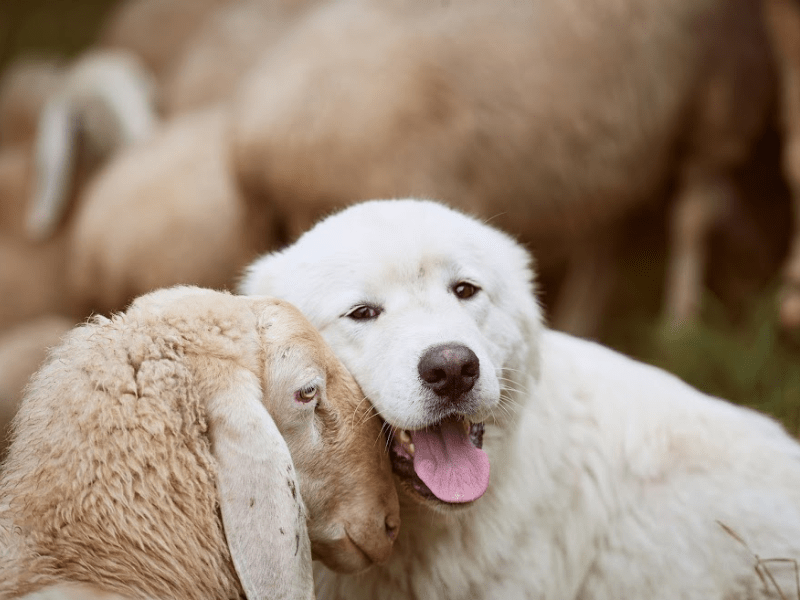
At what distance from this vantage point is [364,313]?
301cm

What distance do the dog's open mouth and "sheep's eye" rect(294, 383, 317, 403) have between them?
0.32 m

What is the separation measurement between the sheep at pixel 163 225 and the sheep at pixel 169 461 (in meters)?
3.00

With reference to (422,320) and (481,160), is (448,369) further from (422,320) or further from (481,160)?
(481,160)

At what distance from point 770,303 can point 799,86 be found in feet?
4.10

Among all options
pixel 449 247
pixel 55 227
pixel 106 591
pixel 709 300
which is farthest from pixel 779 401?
pixel 55 227

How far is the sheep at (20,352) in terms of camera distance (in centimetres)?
529

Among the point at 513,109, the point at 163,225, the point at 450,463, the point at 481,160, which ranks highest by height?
the point at 450,463

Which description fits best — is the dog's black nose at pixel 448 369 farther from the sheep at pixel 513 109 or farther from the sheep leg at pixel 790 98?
the sheep leg at pixel 790 98

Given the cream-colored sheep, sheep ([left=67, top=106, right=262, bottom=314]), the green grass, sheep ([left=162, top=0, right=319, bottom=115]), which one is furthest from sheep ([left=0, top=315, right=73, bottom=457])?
the green grass

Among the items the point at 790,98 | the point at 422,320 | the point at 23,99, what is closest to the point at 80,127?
the point at 23,99

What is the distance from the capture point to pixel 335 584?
306 cm

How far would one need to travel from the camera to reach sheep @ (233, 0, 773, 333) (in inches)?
202

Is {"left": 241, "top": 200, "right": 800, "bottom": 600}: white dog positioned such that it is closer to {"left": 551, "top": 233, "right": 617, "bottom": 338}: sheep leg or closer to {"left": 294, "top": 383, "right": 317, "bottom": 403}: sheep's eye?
{"left": 294, "top": 383, "right": 317, "bottom": 403}: sheep's eye

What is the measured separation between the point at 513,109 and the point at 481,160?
347mm
